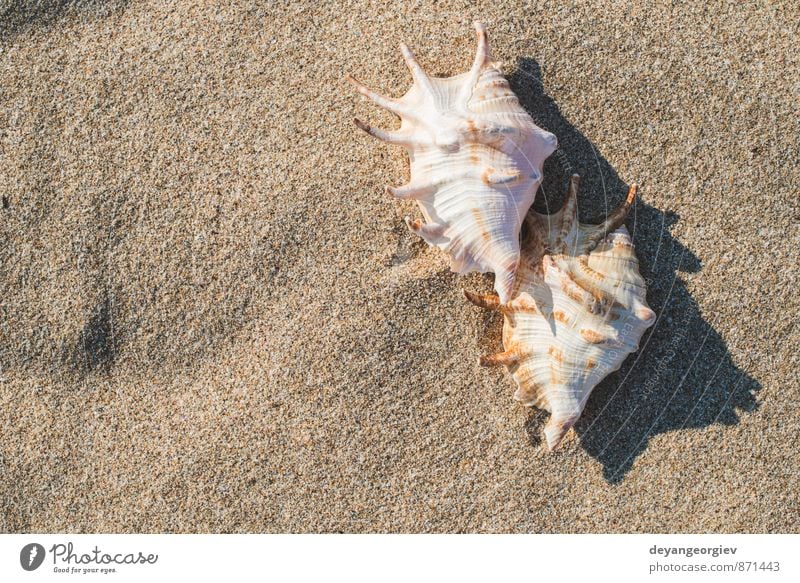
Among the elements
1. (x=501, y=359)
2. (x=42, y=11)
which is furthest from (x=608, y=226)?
(x=42, y=11)

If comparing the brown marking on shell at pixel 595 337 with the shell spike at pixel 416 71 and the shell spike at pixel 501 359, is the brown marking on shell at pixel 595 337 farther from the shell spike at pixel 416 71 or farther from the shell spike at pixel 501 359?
the shell spike at pixel 416 71

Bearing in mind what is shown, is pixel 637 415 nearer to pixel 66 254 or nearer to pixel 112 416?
pixel 112 416

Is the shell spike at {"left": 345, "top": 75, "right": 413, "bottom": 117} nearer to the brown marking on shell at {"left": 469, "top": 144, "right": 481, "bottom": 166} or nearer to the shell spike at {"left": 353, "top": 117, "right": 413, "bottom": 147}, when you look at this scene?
the shell spike at {"left": 353, "top": 117, "right": 413, "bottom": 147}

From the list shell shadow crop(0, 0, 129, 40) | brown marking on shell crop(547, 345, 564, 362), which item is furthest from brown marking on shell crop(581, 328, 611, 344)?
shell shadow crop(0, 0, 129, 40)

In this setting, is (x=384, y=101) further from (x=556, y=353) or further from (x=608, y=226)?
(x=556, y=353)

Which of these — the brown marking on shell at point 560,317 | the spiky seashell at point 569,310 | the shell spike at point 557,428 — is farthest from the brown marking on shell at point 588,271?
the shell spike at point 557,428

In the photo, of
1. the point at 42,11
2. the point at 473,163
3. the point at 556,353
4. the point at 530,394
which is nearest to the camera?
the point at 473,163

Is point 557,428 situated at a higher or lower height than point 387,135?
lower
